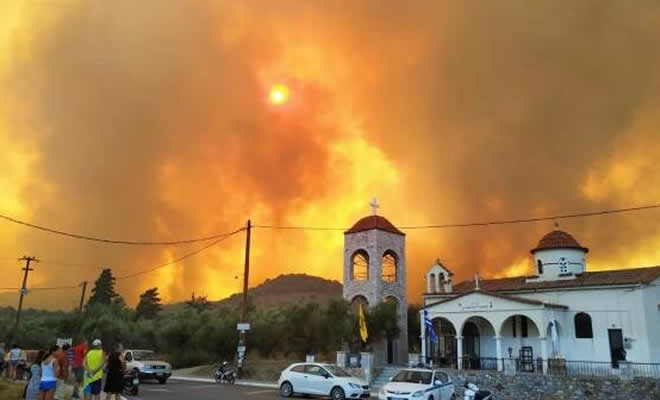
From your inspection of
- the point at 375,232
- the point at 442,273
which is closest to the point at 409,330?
the point at 442,273

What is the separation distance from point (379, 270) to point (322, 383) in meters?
20.0

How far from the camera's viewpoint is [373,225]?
43.9m

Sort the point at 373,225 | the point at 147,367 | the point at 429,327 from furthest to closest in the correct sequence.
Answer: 1. the point at 373,225
2. the point at 429,327
3. the point at 147,367

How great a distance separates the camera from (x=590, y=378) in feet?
87.8

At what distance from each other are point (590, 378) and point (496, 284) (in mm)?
13485

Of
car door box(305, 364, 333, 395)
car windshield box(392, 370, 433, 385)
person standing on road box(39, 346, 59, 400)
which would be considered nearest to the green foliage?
car door box(305, 364, 333, 395)

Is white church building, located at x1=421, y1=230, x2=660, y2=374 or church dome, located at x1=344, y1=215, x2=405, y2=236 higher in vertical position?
church dome, located at x1=344, y1=215, x2=405, y2=236

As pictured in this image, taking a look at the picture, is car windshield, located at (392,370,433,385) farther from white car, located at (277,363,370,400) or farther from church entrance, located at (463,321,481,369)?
church entrance, located at (463,321,481,369)

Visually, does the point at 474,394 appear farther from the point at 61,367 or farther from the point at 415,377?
the point at 61,367

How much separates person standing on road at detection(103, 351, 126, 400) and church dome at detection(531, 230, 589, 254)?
32113mm

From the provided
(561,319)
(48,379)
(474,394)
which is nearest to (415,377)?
(474,394)

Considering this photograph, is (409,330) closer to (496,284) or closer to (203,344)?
(496,284)

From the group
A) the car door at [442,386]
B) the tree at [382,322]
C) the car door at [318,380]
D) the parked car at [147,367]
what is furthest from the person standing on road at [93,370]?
the tree at [382,322]

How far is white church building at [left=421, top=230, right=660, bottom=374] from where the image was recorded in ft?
101
